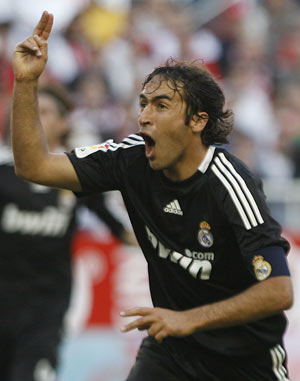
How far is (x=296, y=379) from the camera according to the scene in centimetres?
785

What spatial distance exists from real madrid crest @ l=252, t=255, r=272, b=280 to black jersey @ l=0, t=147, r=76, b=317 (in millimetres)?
2418

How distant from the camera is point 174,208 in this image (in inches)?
155

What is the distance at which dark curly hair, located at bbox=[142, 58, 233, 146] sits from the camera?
3.88m

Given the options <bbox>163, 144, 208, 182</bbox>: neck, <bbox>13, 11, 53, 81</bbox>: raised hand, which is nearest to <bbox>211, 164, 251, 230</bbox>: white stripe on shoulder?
<bbox>163, 144, 208, 182</bbox>: neck

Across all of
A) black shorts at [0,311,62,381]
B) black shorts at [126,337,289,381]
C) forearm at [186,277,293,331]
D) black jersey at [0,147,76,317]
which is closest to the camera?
forearm at [186,277,293,331]

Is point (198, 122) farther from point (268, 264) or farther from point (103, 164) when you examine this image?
point (268, 264)

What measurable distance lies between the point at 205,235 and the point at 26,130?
100cm

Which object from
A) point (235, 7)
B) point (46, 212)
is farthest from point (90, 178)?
point (235, 7)

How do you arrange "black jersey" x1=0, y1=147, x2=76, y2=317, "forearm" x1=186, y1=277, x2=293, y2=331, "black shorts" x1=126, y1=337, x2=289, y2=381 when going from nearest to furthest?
1. "forearm" x1=186, y1=277, x2=293, y2=331
2. "black shorts" x1=126, y1=337, x2=289, y2=381
3. "black jersey" x1=0, y1=147, x2=76, y2=317

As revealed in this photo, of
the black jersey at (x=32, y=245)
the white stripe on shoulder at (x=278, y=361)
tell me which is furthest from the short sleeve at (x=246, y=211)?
the black jersey at (x=32, y=245)

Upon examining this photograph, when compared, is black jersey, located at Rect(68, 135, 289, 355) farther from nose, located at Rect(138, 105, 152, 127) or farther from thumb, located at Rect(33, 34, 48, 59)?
A: thumb, located at Rect(33, 34, 48, 59)

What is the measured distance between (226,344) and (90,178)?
1.09 m

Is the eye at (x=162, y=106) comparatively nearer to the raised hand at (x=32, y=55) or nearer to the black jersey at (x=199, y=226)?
the black jersey at (x=199, y=226)

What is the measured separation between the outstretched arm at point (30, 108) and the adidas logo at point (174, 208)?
611 millimetres
